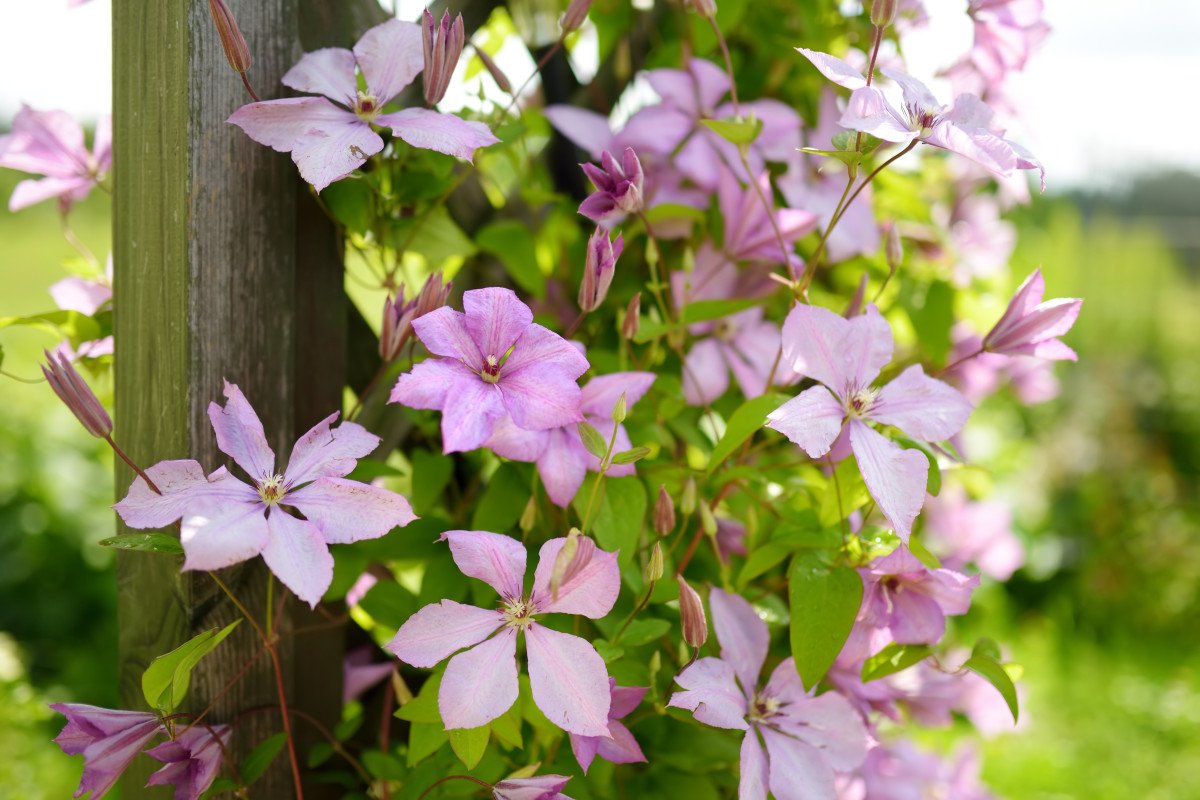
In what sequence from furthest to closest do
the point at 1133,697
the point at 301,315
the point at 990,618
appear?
the point at 990,618 → the point at 1133,697 → the point at 301,315

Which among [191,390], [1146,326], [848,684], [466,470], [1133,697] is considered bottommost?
[1133,697]

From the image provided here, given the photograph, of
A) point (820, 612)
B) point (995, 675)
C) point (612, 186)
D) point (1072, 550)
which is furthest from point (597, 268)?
point (1072, 550)

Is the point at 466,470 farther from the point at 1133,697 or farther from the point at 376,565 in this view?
the point at 1133,697

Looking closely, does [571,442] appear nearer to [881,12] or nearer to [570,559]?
[570,559]

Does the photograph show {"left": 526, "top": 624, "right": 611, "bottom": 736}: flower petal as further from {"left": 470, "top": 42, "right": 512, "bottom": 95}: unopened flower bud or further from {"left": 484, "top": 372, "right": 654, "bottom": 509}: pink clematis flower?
{"left": 470, "top": 42, "right": 512, "bottom": 95}: unopened flower bud

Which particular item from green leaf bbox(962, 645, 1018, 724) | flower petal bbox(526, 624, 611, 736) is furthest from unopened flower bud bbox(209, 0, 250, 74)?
green leaf bbox(962, 645, 1018, 724)

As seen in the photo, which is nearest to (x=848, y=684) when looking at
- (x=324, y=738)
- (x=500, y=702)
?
(x=500, y=702)

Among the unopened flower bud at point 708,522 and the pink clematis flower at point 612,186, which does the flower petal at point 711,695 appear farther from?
the pink clematis flower at point 612,186
